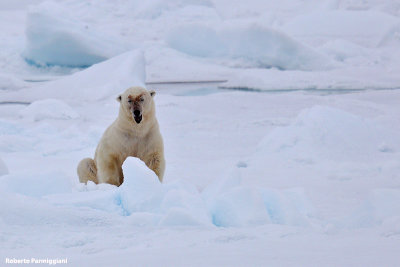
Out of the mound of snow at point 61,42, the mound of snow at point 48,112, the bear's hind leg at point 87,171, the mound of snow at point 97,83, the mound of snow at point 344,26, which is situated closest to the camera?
the bear's hind leg at point 87,171

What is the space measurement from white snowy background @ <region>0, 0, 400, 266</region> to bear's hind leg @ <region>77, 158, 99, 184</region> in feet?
1.00

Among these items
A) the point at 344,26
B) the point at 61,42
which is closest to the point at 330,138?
the point at 61,42

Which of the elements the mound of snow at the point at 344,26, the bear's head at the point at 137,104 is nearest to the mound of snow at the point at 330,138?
the bear's head at the point at 137,104

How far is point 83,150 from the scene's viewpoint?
16.7 ft

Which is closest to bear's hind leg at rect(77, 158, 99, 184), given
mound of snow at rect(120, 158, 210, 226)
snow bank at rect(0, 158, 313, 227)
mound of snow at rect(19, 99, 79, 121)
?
snow bank at rect(0, 158, 313, 227)

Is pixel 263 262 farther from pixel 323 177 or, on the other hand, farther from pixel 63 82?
pixel 63 82

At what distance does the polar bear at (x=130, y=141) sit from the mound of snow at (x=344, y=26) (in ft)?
41.9

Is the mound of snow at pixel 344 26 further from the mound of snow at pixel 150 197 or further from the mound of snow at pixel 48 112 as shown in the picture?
the mound of snow at pixel 150 197

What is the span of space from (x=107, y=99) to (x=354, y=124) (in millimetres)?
4230

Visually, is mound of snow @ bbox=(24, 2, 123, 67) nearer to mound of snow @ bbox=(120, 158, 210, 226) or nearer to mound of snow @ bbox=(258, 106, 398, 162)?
mound of snow @ bbox=(258, 106, 398, 162)

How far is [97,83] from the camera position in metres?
8.82

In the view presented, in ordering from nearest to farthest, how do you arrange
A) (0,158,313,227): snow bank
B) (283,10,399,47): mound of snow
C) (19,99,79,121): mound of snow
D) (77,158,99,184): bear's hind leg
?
(0,158,313,227): snow bank → (77,158,99,184): bear's hind leg → (19,99,79,121): mound of snow → (283,10,399,47): mound of snow

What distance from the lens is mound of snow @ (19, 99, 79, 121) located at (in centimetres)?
673

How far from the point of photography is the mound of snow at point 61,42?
1132 cm
